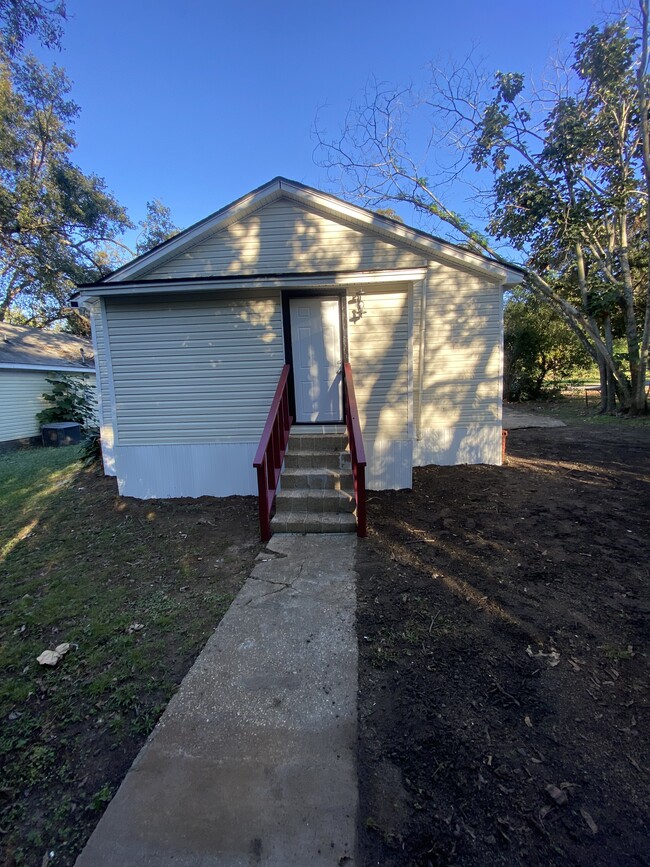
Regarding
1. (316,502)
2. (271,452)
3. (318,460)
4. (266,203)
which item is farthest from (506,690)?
(266,203)

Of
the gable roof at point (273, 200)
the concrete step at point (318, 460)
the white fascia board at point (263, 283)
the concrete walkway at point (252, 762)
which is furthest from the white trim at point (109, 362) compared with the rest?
the concrete walkway at point (252, 762)

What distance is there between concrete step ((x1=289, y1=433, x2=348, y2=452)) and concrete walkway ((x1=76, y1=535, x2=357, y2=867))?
2925 millimetres

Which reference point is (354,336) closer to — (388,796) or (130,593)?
(130,593)

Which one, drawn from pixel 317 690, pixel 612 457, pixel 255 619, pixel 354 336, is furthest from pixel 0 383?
pixel 612 457

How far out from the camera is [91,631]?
3.16 meters

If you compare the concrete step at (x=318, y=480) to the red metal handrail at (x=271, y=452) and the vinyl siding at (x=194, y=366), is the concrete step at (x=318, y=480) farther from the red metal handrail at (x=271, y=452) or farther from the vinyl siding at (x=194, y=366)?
the vinyl siding at (x=194, y=366)

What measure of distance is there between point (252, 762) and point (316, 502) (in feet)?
10.6

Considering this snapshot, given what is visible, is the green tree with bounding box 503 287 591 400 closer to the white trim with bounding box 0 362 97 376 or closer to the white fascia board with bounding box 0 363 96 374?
the white trim with bounding box 0 362 97 376

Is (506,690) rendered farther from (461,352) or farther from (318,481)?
(461,352)

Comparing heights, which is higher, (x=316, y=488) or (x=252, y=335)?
(x=252, y=335)

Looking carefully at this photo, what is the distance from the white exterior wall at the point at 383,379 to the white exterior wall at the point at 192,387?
131 cm

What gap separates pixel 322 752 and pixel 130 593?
251 cm

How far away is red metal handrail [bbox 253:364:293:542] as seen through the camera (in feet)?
15.0

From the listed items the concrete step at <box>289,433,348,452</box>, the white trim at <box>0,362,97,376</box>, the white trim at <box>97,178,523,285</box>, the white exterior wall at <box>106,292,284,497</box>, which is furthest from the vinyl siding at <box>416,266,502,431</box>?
the white trim at <box>0,362,97,376</box>
